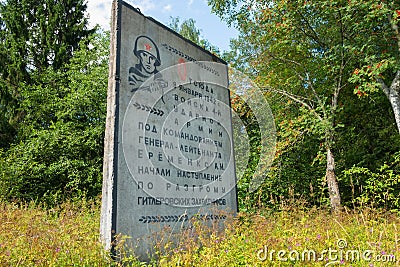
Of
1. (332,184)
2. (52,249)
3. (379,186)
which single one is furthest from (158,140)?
(379,186)

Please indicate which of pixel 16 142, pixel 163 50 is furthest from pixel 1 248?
pixel 16 142

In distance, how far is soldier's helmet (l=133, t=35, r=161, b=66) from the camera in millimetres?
3819

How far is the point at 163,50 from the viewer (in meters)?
4.22

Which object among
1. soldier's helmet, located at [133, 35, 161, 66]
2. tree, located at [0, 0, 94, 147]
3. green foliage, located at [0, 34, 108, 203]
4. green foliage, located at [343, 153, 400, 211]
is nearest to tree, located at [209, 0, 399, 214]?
green foliage, located at [343, 153, 400, 211]

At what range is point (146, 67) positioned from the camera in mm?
3834

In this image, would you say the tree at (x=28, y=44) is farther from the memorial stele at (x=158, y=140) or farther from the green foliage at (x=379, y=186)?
the green foliage at (x=379, y=186)

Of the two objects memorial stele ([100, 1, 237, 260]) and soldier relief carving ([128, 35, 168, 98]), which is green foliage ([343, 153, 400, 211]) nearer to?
memorial stele ([100, 1, 237, 260])

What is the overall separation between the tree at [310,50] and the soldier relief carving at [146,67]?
14.4 ft

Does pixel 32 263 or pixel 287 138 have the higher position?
pixel 287 138

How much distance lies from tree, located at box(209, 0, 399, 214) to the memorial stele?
354cm

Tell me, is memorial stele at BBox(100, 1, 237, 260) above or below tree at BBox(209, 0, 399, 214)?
below

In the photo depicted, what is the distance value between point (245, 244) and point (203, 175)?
4.16 ft

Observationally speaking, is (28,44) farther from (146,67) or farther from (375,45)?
(375,45)

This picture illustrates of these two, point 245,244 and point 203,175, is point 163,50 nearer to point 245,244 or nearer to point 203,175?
point 203,175
